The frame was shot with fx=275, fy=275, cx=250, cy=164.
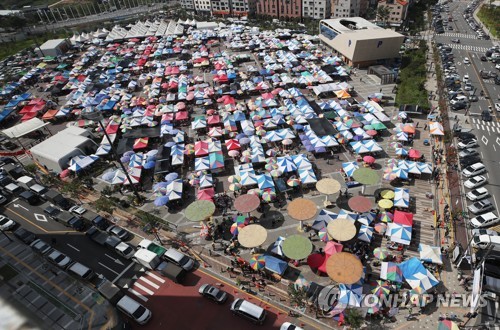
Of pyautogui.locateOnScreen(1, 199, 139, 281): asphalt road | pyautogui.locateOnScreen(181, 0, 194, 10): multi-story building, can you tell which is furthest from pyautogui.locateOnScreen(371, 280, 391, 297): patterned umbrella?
pyautogui.locateOnScreen(181, 0, 194, 10): multi-story building

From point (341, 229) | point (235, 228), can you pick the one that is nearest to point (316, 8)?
point (341, 229)

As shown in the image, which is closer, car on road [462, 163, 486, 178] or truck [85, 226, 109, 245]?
truck [85, 226, 109, 245]

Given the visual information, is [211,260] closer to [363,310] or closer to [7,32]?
[363,310]

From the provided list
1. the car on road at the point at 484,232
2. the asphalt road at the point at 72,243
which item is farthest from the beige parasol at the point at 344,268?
the asphalt road at the point at 72,243

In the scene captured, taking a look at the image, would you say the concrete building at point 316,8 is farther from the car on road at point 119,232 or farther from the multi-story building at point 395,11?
the car on road at point 119,232

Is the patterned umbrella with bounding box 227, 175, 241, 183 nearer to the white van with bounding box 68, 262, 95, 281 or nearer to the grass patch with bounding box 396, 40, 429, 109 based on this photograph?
the white van with bounding box 68, 262, 95, 281

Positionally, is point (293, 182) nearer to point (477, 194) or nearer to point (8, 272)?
point (477, 194)
